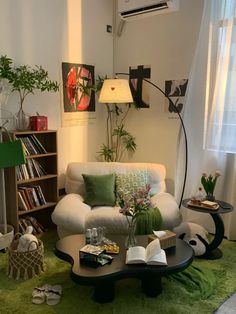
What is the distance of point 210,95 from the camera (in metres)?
3.30

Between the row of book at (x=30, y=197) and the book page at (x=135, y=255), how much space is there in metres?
1.43

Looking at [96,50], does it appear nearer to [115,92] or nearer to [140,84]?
[140,84]

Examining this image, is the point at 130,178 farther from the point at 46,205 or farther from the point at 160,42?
the point at 160,42

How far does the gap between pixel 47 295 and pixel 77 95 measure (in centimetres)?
236

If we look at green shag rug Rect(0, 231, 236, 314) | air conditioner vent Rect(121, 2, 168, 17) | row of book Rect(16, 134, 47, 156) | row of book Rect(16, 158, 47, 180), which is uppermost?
air conditioner vent Rect(121, 2, 168, 17)

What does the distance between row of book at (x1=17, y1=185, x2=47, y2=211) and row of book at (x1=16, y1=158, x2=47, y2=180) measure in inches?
5.4

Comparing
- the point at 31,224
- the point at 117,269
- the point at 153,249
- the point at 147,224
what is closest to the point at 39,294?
the point at 117,269

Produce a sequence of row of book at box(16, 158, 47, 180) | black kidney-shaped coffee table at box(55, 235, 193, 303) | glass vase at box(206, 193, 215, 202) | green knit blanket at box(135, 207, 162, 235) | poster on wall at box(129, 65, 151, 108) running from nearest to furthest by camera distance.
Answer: black kidney-shaped coffee table at box(55, 235, 193, 303) < green knit blanket at box(135, 207, 162, 235) < glass vase at box(206, 193, 215, 202) < row of book at box(16, 158, 47, 180) < poster on wall at box(129, 65, 151, 108)

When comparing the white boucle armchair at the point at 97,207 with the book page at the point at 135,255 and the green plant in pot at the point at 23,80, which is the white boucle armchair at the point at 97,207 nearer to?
the book page at the point at 135,255

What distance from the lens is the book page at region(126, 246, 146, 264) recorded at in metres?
2.07

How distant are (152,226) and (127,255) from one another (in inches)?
27.4

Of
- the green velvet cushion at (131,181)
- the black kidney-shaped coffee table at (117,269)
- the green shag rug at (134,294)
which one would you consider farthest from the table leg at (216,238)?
the green velvet cushion at (131,181)

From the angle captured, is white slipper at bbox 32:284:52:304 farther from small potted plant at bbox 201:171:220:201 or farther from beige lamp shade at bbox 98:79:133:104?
beige lamp shade at bbox 98:79:133:104

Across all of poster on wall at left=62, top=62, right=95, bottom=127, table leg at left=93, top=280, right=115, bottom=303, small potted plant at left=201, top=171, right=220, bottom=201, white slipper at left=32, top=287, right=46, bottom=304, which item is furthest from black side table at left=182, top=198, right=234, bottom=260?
poster on wall at left=62, top=62, right=95, bottom=127
